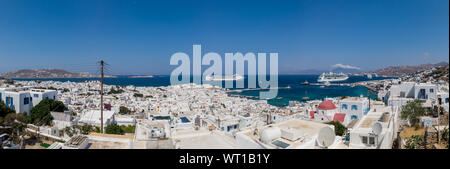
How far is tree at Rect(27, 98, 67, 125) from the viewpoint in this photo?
12.7 metres

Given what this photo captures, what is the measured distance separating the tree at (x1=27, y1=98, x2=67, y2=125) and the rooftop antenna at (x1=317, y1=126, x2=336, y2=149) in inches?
549

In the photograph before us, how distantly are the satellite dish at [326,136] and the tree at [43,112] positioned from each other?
13951 mm

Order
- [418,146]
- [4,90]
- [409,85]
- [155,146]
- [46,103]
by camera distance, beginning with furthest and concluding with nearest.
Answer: [409,85] < [4,90] < [46,103] < [418,146] < [155,146]

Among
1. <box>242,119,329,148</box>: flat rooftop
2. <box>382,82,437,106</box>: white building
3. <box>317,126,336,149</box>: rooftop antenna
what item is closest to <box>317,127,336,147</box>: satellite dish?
<box>317,126,336,149</box>: rooftop antenna

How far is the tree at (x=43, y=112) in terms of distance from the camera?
1273cm

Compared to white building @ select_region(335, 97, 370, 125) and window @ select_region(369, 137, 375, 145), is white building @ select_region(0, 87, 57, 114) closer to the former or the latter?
window @ select_region(369, 137, 375, 145)

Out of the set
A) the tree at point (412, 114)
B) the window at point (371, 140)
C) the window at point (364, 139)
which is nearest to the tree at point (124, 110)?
the tree at point (412, 114)

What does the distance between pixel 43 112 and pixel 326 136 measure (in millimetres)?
14848

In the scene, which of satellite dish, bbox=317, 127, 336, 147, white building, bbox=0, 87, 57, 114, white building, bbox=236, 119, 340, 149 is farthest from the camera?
white building, bbox=0, 87, 57, 114
